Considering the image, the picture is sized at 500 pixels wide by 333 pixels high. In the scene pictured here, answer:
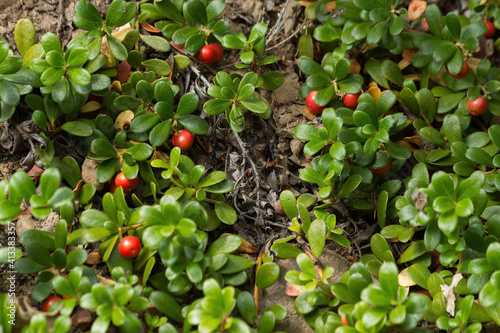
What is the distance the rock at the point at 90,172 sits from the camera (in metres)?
2.78

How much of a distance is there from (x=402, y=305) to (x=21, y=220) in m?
2.30

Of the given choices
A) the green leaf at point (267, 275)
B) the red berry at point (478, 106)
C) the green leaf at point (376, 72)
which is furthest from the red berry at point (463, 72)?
the green leaf at point (267, 275)

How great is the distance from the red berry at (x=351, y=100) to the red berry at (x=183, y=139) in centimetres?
119

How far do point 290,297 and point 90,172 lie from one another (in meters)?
1.54

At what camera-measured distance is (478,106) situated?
10.5 ft

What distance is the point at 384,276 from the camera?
209cm

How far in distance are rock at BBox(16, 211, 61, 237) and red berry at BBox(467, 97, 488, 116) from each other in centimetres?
306

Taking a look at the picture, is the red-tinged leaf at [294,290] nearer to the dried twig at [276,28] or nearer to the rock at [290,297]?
the rock at [290,297]

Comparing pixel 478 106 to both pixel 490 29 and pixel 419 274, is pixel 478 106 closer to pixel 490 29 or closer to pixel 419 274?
pixel 490 29

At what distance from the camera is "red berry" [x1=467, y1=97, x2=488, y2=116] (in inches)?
126

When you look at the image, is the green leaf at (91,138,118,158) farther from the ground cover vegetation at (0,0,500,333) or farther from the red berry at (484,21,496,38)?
the red berry at (484,21,496,38)

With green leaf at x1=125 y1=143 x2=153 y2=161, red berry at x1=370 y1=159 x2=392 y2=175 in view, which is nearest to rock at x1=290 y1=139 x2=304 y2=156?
red berry at x1=370 y1=159 x2=392 y2=175

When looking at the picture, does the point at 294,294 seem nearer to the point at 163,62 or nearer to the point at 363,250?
the point at 363,250

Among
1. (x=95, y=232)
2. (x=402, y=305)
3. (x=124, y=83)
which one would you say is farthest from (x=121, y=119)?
(x=402, y=305)
